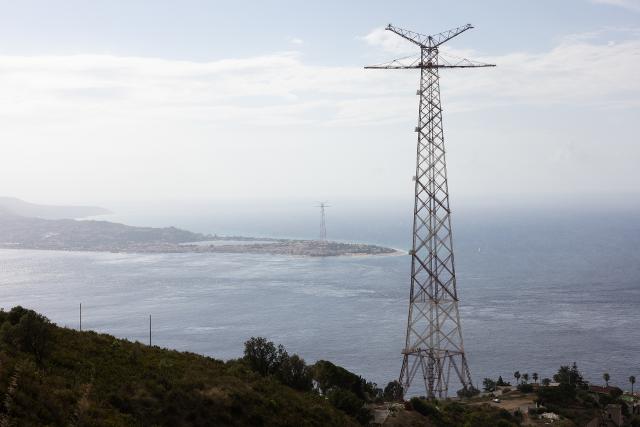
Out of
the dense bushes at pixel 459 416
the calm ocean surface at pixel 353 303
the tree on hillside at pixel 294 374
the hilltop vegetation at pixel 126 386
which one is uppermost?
the hilltop vegetation at pixel 126 386

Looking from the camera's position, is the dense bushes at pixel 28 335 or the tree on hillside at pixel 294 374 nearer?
the dense bushes at pixel 28 335

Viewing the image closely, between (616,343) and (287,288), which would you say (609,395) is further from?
(287,288)

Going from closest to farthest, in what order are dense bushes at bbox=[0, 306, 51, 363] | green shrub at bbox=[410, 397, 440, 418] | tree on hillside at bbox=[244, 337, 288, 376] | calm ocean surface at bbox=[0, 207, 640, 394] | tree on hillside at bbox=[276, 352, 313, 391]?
dense bushes at bbox=[0, 306, 51, 363]
tree on hillside at bbox=[276, 352, 313, 391]
tree on hillside at bbox=[244, 337, 288, 376]
green shrub at bbox=[410, 397, 440, 418]
calm ocean surface at bbox=[0, 207, 640, 394]

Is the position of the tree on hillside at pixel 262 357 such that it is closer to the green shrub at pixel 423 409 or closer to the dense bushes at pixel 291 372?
the dense bushes at pixel 291 372

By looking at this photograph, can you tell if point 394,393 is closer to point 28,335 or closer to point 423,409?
point 423,409

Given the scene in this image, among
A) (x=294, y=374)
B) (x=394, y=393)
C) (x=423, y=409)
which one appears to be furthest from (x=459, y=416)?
(x=394, y=393)

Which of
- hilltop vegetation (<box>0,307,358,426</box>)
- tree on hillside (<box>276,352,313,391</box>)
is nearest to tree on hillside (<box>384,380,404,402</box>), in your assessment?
tree on hillside (<box>276,352,313,391</box>)

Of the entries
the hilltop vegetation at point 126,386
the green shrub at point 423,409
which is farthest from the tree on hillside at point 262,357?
the green shrub at point 423,409

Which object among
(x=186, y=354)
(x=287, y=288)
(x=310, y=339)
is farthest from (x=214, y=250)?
(x=186, y=354)

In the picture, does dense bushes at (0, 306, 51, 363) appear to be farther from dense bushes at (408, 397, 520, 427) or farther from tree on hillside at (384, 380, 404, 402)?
tree on hillside at (384, 380, 404, 402)
